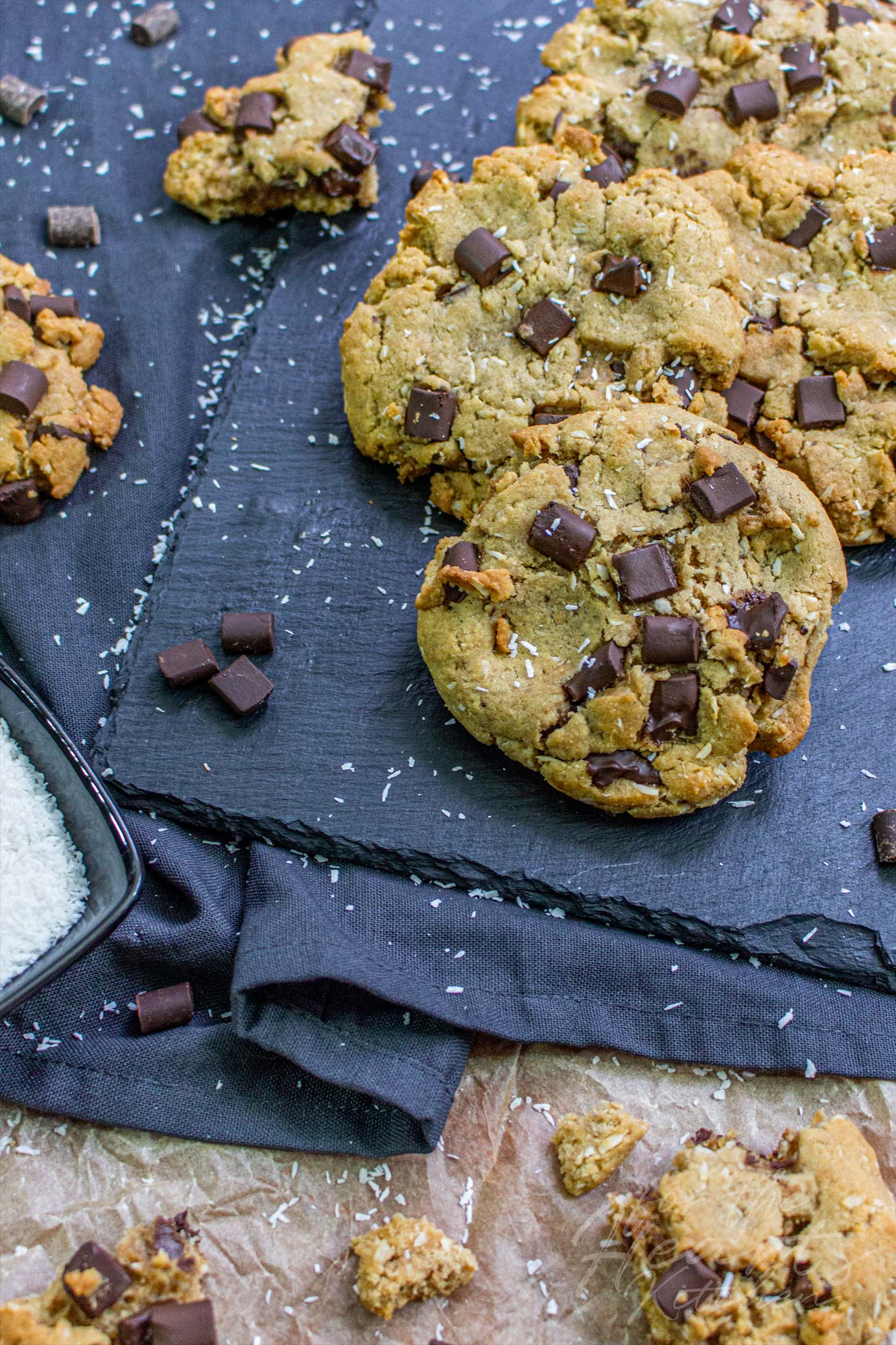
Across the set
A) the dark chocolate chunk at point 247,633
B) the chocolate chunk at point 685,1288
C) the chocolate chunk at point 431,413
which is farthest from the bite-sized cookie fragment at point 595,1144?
the chocolate chunk at point 431,413

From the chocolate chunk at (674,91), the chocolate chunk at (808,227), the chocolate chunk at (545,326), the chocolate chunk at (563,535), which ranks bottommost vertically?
the chocolate chunk at (563,535)

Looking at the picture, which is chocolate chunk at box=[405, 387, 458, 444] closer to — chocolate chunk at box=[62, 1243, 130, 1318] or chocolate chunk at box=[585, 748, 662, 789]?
chocolate chunk at box=[585, 748, 662, 789]

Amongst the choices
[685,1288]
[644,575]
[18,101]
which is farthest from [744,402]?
[18,101]

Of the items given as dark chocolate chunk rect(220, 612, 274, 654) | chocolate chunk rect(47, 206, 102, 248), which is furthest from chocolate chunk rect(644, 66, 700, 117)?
dark chocolate chunk rect(220, 612, 274, 654)

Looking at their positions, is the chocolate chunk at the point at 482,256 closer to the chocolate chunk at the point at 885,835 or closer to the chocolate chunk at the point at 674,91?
the chocolate chunk at the point at 674,91

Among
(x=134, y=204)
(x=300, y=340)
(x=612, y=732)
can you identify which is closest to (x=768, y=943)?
(x=612, y=732)

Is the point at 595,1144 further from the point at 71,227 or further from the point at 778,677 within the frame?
the point at 71,227
